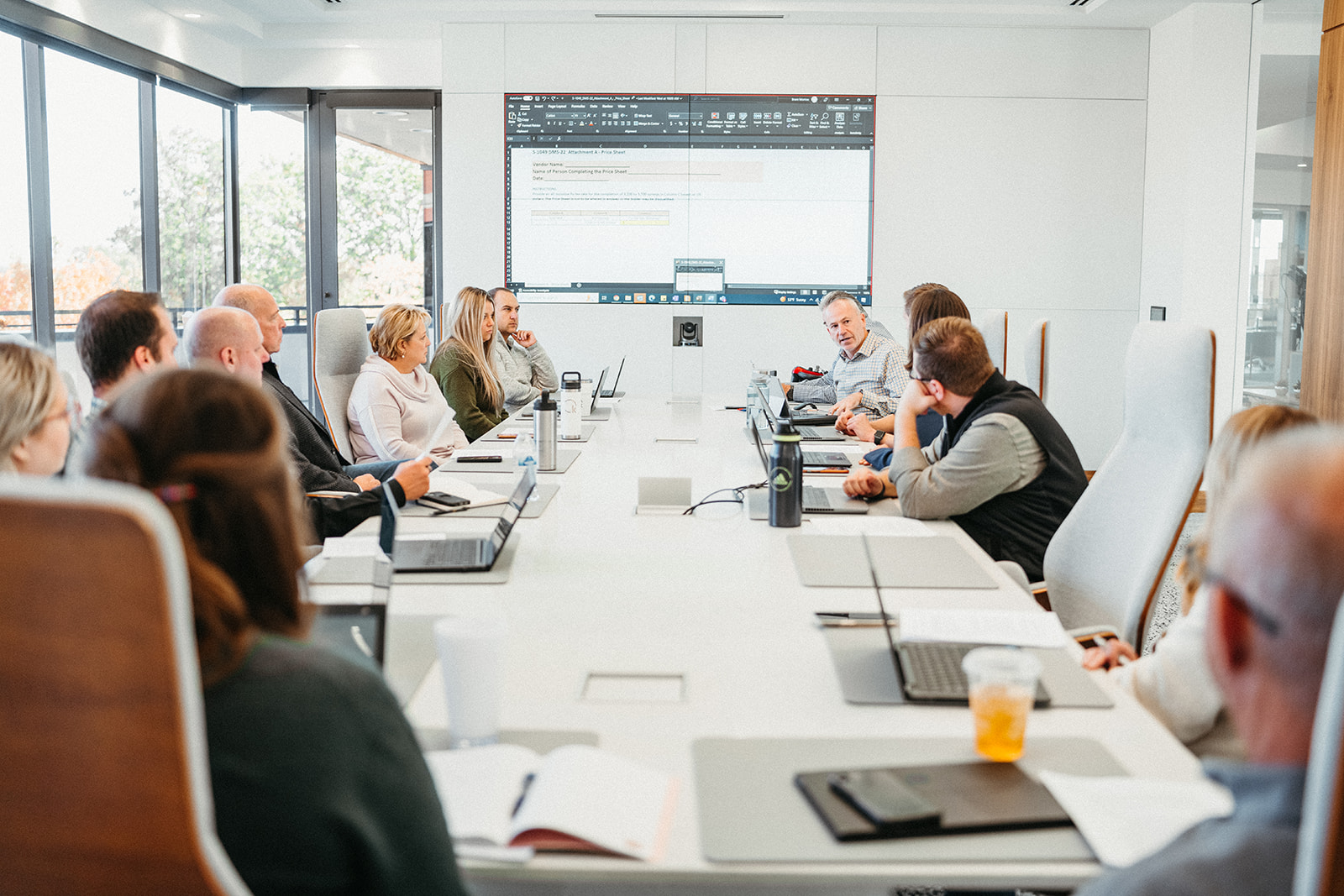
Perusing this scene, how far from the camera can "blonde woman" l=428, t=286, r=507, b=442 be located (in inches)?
192

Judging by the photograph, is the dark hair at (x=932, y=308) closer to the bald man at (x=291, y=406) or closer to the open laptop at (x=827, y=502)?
the open laptop at (x=827, y=502)

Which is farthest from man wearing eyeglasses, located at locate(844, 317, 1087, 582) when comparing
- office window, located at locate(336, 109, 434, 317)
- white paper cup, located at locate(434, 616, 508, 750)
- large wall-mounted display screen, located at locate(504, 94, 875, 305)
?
office window, located at locate(336, 109, 434, 317)

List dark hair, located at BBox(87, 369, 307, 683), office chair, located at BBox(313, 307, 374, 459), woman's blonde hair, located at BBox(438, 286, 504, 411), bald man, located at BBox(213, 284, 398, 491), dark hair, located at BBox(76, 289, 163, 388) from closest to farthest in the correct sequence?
dark hair, located at BBox(87, 369, 307, 683), dark hair, located at BBox(76, 289, 163, 388), bald man, located at BBox(213, 284, 398, 491), office chair, located at BBox(313, 307, 374, 459), woman's blonde hair, located at BBox(438, 286, 504, 411)

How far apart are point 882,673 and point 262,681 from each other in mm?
929

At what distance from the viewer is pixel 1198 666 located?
153cm

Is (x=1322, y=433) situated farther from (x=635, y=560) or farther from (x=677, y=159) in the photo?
(x=677, y=159)

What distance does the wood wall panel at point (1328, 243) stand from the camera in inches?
157

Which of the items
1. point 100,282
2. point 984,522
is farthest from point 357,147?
point 984,522

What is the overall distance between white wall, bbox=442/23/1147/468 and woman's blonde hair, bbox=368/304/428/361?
8.66ft

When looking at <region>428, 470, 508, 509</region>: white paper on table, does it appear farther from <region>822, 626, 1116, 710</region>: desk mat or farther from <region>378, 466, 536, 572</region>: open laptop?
<region>822, 626, 1116, 710</region>: desk mat

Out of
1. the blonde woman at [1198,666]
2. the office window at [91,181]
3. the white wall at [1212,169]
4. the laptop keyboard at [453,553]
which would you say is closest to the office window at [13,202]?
the office window at [91,181]

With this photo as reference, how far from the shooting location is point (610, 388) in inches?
240

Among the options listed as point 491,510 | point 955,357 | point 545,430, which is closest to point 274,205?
point 545,430

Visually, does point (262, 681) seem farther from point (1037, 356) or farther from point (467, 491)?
point (1037, 356)
